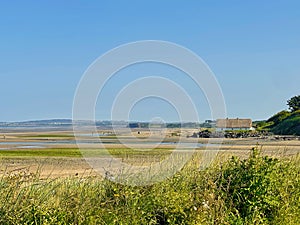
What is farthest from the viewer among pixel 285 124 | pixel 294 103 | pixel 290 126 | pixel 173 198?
pixel 294 103

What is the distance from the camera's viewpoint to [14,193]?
7.66 m

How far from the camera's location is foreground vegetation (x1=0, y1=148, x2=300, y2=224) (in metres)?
7.28

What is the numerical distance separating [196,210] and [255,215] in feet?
4.46

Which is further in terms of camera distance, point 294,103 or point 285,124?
point 294,103

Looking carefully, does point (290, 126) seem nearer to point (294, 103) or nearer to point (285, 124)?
point (285, 124)

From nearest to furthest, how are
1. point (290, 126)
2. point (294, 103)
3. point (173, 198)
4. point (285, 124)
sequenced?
point (173, 198) < point (290, 126) < point (285, 124) < point (294, 103)

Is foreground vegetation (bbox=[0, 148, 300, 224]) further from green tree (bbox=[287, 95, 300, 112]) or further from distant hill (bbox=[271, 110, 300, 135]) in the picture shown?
green tree (bbox=[287, 95, 300, 112])

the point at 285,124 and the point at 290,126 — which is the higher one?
the point at 285,124

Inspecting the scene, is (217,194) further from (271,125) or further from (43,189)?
(271,125)

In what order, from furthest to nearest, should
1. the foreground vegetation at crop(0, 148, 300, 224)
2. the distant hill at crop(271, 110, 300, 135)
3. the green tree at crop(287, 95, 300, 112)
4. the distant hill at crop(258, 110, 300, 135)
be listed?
1. the green tree at crop(287, 95, 300, 112)
2. the distant hill at crop(258, 110, 300, 135)
3. the distant hill at crop(271, 110, 300, 135)
4. the foreground vegetation at crop(0, 148, 300, 224)

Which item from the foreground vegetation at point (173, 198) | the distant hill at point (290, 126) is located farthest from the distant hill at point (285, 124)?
the foreground vegetation at point (173, 198)

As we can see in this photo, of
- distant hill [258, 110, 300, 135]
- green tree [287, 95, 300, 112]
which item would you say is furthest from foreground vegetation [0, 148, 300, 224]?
green tree [287, 95, 300, 112]

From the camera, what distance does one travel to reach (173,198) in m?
7.97

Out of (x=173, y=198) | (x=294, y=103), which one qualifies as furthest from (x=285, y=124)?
(x=173, y=198)
